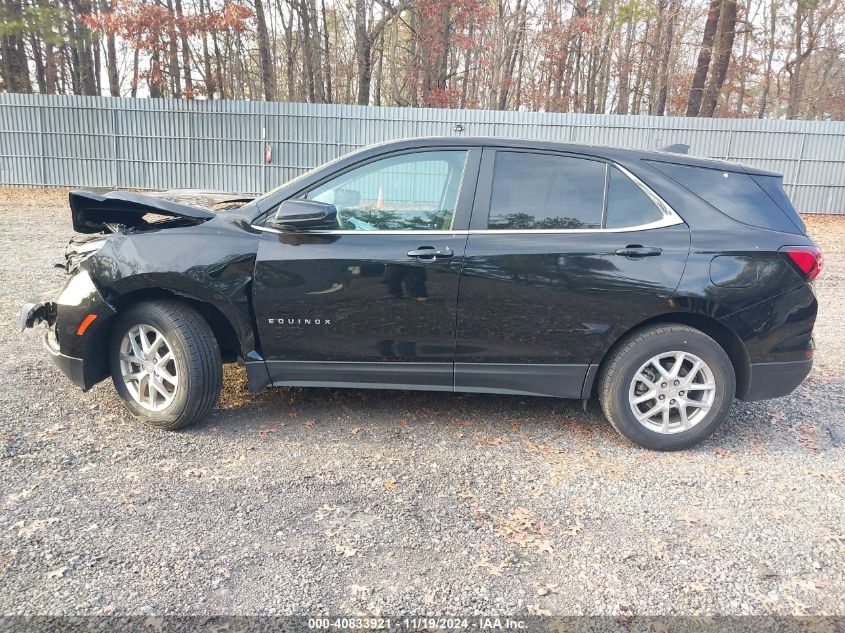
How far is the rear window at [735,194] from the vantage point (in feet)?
11.8

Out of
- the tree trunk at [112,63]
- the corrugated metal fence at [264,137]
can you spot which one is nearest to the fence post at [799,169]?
the corrugated metal fence at [264,137]

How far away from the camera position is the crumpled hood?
11.7 feet

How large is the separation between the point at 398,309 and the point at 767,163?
16390mm

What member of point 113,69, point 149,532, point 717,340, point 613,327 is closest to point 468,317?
point 613,327

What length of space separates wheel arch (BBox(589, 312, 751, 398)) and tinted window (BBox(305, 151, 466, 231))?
126cm

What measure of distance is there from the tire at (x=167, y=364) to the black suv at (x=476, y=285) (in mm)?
12

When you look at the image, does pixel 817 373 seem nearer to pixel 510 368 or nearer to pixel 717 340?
pixel 717 340

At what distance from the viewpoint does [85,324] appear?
3.62 m

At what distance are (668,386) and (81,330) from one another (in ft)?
11.6

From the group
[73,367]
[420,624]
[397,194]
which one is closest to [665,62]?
[397,194]

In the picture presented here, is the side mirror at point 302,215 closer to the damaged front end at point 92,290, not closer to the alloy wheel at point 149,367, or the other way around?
the damaged front end at point 92,290

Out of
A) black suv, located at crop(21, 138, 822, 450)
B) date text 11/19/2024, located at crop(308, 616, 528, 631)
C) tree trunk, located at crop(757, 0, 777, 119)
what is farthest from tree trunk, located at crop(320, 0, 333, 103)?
date text 11/19/2024, located at crop(308, 616, 528, 631)

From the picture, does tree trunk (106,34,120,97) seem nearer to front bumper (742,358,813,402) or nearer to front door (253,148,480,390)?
front door (253,148,480,390)

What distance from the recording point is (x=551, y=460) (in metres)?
3.49
